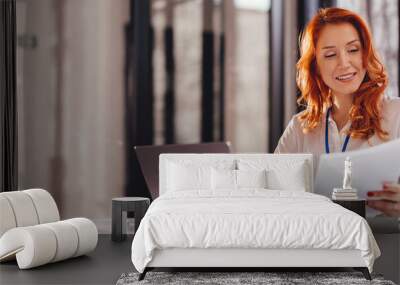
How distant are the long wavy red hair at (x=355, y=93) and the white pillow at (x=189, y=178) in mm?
1457

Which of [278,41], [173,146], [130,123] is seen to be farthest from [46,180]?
[278,41]

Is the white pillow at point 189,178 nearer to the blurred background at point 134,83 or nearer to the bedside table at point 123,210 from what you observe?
the bedside table at point 123,210

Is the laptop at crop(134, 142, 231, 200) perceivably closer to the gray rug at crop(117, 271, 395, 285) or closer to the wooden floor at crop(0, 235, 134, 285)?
Result: the wooden floor at crop(0, 235, 134, 285)

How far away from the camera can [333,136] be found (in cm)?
652

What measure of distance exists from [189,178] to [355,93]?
199 cm

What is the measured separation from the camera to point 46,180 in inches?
274

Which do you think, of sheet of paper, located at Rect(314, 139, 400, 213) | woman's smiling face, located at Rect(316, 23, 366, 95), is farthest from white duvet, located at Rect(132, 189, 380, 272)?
woman's smiling face, located at Rect(316, 23, 366, 95)

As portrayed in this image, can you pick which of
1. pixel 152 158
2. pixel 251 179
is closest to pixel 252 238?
pixel 251 179

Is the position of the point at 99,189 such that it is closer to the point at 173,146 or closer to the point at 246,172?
the point at 173,146

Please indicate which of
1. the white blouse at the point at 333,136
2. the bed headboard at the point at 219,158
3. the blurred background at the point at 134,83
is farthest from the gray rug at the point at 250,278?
the blurred background at the point at 134,83

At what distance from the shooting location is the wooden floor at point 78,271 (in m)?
4.23

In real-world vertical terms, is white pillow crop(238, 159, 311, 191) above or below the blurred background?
below

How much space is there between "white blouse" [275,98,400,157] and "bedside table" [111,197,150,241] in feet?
5.74

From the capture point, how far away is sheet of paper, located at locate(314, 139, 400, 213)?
6398mm
